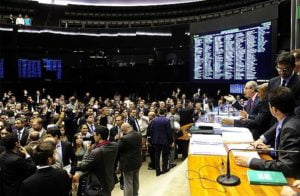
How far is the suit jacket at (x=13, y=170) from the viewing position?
3.87 m

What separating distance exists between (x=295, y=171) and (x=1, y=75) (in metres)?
14.3

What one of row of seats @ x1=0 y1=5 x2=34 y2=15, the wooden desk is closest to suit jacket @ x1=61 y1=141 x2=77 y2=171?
the wooden desk

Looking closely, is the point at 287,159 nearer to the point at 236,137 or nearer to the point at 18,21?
the point at 236,137

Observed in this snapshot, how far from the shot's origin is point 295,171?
5.93ft

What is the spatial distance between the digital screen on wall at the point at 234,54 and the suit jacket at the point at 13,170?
22.1ft

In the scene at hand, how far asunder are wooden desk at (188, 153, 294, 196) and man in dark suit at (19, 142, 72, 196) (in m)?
1.33

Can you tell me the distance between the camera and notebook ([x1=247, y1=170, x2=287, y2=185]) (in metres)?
1.71

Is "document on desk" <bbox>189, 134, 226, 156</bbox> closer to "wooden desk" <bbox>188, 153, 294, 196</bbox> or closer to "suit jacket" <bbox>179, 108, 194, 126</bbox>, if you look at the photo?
"wooden desk" <bbox>188, 153, 294, 196</bbox>

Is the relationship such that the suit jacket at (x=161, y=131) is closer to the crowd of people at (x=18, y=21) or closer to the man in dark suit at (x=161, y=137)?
the man in dark suit at (x=161, y=137)

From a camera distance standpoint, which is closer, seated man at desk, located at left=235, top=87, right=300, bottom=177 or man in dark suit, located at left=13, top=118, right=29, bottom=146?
seated man at desk, located at left=235, top=87, right=300, bottom=177

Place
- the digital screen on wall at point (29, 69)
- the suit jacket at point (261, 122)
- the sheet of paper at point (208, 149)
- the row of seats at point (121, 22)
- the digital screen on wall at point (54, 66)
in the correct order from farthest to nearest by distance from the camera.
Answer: the row of seats at point (121, 22) < the digital screen on wall at point (54, 66) < the digital screen on wall at point (29, 69) < the suit jacket at point (261, 122) < the sheet of paper at point (208, 149)

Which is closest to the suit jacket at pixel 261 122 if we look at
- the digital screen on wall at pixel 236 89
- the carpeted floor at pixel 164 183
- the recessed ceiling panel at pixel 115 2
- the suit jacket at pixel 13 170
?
the carpeted floor at pixel 164 183

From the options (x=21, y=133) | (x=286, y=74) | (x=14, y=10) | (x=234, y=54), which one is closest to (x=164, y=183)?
(x=286, y=74)

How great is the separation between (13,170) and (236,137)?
2609mm
